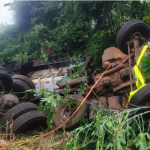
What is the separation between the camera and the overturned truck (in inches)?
127

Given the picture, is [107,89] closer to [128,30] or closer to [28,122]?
[128,30]

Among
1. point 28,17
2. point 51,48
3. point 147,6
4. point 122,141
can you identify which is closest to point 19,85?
point 122,141

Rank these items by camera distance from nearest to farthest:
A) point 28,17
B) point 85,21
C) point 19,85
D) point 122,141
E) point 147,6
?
1. point 122,141
2. point 19,85
3. point 147,6
4. point 85,21
5. point 28,17

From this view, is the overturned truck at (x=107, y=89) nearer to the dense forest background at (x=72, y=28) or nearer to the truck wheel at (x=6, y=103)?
the truck wheel at (x=6, y=103)

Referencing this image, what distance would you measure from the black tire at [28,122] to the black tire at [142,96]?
1766mm

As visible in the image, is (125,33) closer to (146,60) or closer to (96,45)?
(146,60)

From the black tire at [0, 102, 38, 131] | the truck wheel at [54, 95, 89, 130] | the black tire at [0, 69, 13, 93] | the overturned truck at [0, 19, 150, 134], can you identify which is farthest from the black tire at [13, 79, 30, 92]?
the truck wheel at [54, 95, 89, 130]

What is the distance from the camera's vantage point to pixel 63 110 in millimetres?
3693

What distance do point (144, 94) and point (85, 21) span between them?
7.54 metres

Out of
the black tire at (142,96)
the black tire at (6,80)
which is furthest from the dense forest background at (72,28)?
the black tire at (142,96)

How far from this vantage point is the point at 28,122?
338 cm

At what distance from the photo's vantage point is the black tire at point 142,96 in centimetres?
268

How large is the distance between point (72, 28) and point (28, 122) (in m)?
7.77

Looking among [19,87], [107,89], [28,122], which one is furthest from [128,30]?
[19,87]
